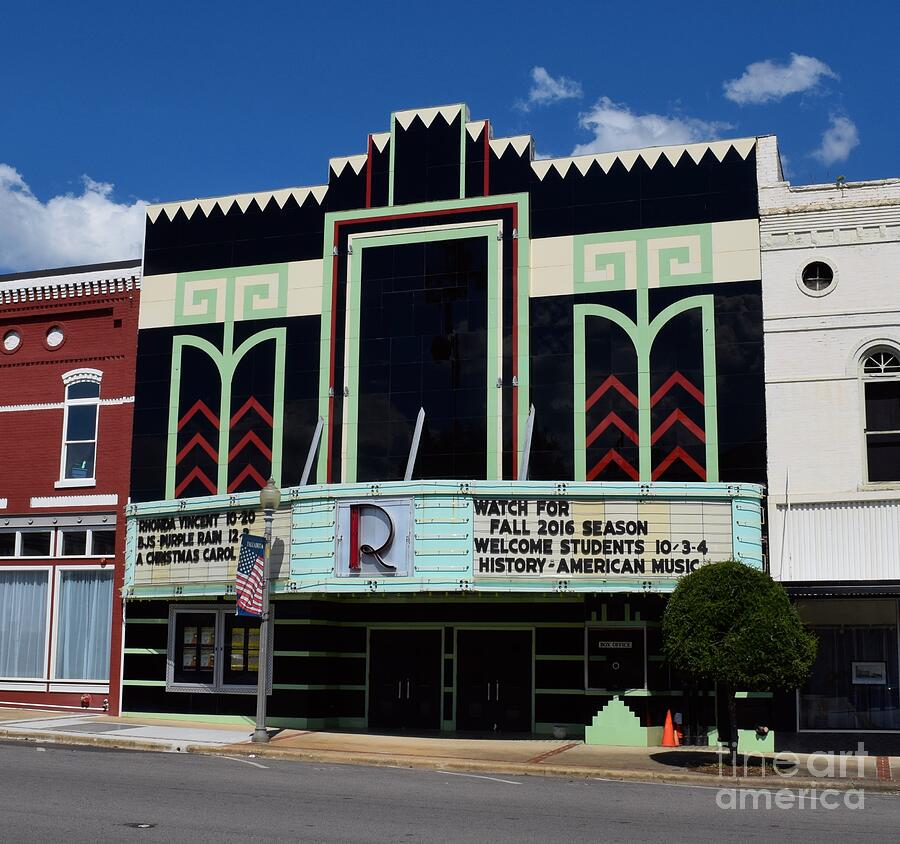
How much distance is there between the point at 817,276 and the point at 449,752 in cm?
1224

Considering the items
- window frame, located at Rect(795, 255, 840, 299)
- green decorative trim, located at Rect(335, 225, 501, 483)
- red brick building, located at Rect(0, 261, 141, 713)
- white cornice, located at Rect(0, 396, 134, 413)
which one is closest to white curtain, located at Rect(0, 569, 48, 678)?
red brick building, located at Rect(0, 261, 141, 713)

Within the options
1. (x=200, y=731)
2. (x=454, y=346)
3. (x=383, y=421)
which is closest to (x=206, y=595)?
(x=200, y=731)

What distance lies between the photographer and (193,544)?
25156 mm

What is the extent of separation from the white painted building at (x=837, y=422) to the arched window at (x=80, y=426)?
16.4 meters

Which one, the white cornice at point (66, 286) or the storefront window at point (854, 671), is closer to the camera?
the storefront window at point (854, 671)

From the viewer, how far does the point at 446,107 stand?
27.0 meters

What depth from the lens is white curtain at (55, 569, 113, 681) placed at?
28.1 metres

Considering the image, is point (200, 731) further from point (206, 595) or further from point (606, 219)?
point (606, 219)

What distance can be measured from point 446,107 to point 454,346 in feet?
18.8

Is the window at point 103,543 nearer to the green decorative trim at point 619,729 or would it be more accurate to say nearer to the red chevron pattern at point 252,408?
the red chevron pattern at point 252,408

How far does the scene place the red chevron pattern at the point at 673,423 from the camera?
947 inches

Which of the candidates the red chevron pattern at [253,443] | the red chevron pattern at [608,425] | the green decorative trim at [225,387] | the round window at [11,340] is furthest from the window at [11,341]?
the red chevron pattern at [608,425]

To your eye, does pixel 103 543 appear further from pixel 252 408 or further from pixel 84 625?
pixel 252 408

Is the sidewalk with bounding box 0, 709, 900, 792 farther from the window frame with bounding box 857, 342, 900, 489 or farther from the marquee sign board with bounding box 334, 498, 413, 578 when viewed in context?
the window frame with bounding box 857, 342, 900, 489
